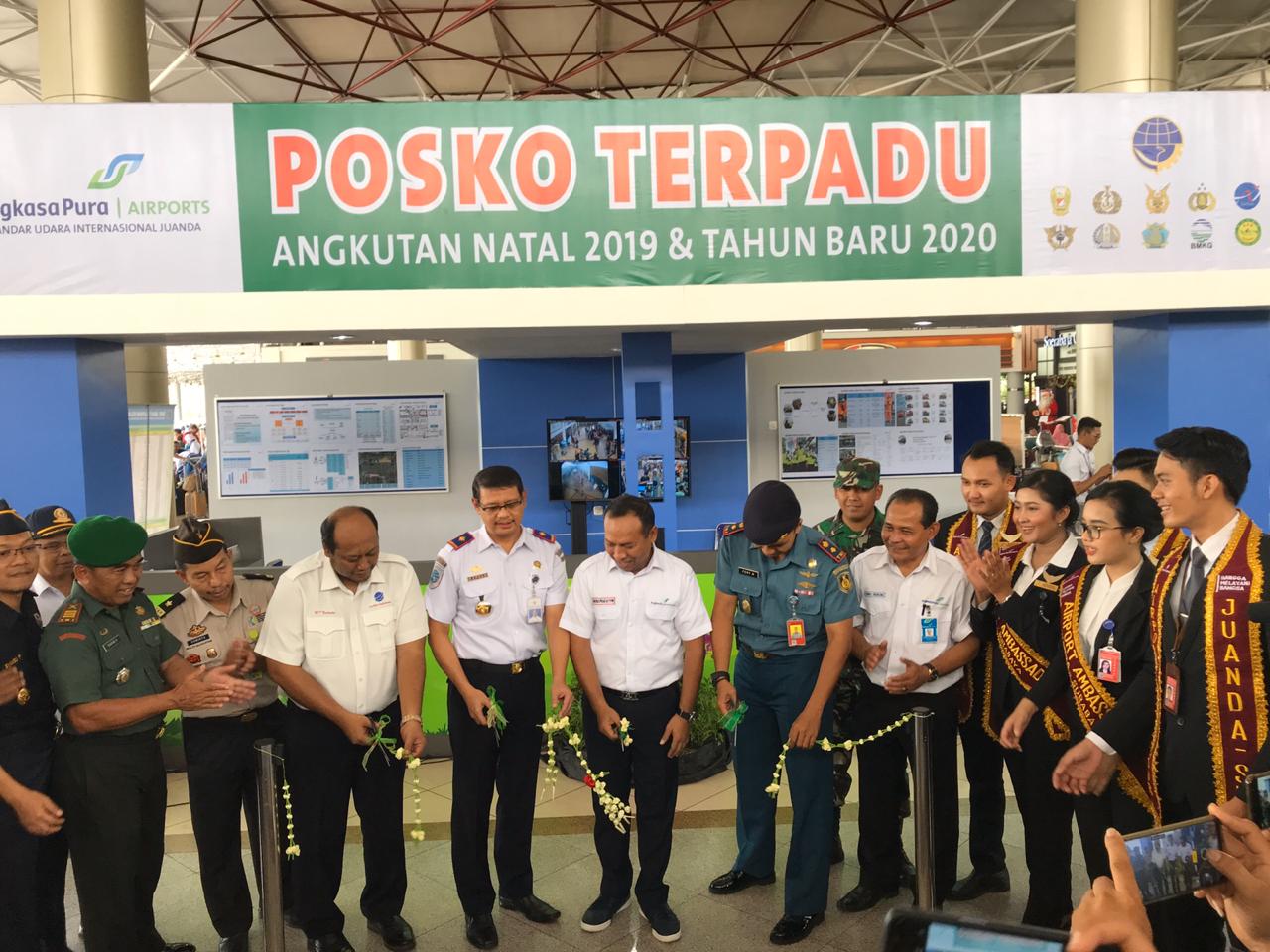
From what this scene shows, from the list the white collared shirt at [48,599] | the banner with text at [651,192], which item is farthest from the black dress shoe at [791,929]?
the banner with text at [651,192]

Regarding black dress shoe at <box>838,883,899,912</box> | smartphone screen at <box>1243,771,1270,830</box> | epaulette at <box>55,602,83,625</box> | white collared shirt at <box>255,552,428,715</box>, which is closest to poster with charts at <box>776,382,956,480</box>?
black dress shoe at <box>838,883,899,912</box>

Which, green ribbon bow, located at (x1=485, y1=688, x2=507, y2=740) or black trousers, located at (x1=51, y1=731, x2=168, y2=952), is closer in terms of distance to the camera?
black trousers, located at (x1=51, y1=731, x2=168, y2=952)

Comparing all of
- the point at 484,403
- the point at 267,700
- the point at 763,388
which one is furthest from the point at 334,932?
the point at 763,388

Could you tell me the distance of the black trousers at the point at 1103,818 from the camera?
9.27ft

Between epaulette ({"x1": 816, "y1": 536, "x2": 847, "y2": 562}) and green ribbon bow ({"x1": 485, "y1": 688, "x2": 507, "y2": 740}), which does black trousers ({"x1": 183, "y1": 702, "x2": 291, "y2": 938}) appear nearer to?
green ribbon bow ({"x1": 485, "y1": 688, "x2": 507, "y2": 740})

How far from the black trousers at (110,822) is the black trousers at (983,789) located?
113 inches

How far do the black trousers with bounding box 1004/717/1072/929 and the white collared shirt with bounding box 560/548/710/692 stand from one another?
118 centimetres

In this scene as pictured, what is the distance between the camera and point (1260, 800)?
1373mm

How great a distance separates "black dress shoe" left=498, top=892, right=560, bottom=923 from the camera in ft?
11.5

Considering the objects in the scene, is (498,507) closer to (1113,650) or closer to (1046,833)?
(1113,650)

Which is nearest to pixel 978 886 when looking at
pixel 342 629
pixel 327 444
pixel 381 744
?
pixel 381 744

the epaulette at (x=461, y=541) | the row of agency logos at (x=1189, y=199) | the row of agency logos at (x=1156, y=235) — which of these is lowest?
the epaulette at (x=461, y=541)

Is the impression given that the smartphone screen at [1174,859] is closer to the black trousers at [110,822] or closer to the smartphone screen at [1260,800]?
the smartphone screen at [1260,800]

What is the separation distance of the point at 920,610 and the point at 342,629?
2.05 metres
